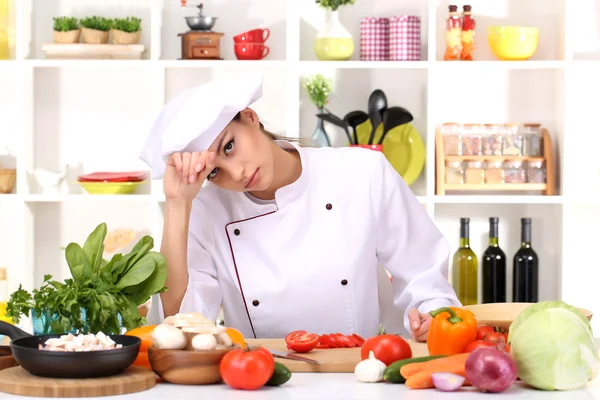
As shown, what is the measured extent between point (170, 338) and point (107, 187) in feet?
8.03

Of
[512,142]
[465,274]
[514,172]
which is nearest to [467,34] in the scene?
[512,142]

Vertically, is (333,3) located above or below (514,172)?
above

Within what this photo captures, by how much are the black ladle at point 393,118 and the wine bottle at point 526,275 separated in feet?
2.27

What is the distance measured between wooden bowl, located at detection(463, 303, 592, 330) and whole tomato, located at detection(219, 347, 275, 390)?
57 centimetres

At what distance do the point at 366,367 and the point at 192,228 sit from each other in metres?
0.84

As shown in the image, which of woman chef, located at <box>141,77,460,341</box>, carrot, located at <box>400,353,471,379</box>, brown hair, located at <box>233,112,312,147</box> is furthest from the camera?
woman chef, located at <box>141,77,460,341</box>

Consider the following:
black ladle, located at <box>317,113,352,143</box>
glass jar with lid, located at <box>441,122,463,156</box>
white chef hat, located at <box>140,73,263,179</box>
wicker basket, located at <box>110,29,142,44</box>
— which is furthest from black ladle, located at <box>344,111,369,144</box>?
white chef hat, located at <box>140,73,263,179</box>

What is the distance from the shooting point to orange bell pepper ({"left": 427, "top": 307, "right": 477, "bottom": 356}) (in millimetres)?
1595

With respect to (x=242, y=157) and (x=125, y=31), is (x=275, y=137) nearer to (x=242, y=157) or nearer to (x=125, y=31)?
(x=242, y=157)

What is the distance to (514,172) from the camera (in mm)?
3801

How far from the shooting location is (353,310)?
2.27 meters

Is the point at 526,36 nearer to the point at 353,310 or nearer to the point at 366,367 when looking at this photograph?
the point at 353,310

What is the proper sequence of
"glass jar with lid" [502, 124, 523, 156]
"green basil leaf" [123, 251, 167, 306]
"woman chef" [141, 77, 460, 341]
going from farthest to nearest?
1. "glass jar with lid" [502, 124, 523, 156]
2. "woman chef" [141, 77, 460, 341]
3. "green basil leaf" [123, 251, 167, 306]

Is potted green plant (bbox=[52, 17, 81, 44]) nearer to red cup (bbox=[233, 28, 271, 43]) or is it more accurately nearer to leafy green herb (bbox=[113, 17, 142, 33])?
leafy green herb (bbox=[113, 17, 142, 33])
